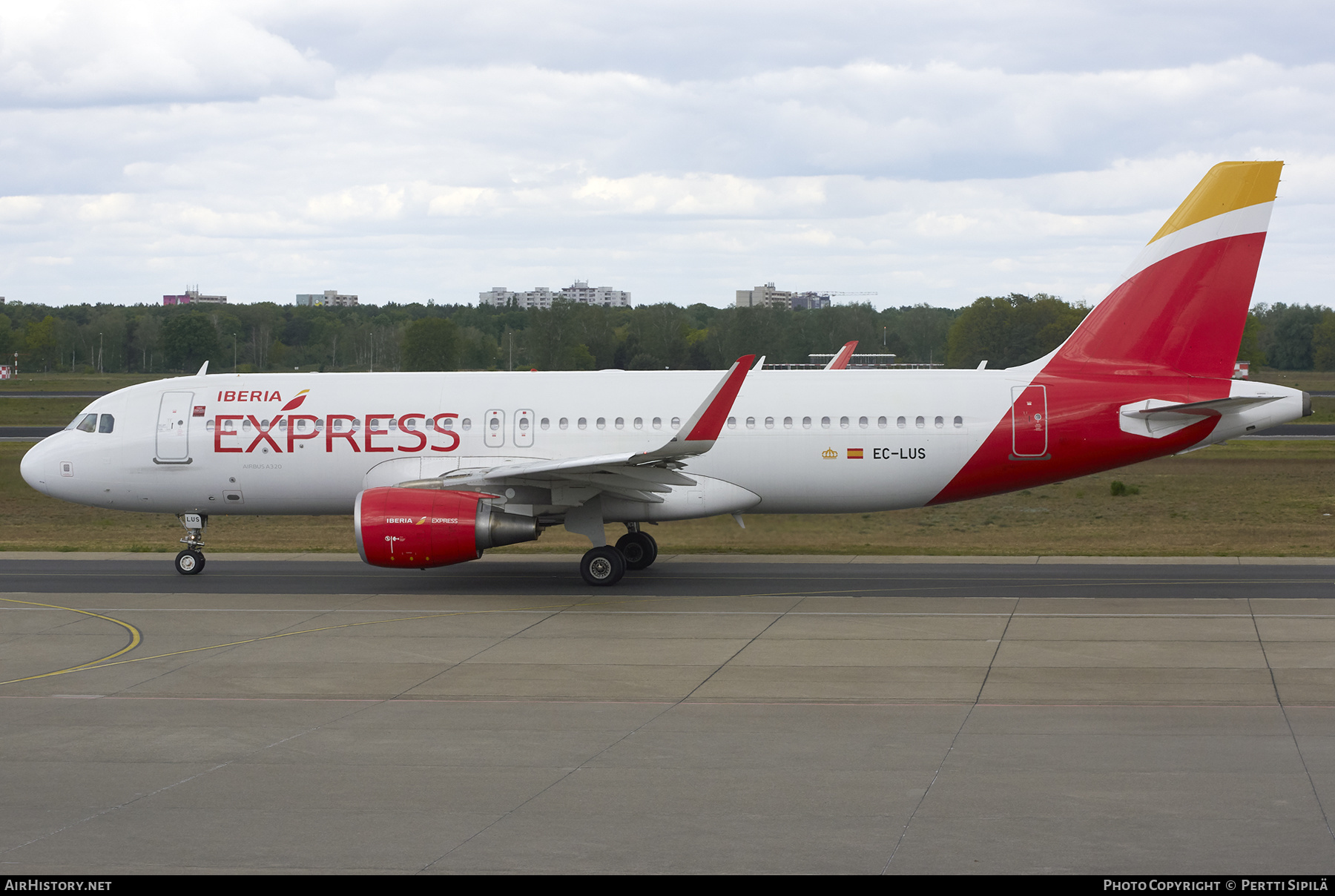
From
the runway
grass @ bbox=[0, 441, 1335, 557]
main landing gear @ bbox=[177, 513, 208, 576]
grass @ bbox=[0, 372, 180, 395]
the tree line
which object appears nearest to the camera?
the runway

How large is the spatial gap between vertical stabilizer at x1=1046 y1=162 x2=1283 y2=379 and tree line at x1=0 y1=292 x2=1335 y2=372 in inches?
1499

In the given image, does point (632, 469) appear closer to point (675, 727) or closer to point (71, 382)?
point (675, 727)

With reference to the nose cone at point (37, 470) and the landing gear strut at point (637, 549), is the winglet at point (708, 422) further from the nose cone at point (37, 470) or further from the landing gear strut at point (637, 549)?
the nose cone at point (37, 470)

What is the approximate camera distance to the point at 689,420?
71.6ft

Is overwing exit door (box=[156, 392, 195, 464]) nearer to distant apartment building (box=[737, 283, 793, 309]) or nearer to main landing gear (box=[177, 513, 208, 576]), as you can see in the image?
main landing gear (box=[177, 513, 208, 576])

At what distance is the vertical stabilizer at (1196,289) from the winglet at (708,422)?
6.49 metres

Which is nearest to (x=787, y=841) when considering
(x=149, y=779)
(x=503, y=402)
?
(x=149, y=779)

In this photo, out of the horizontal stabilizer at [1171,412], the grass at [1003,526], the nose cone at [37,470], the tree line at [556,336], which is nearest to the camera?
the horizontal stabilizer at [1171,412]

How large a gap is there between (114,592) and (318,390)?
513cm

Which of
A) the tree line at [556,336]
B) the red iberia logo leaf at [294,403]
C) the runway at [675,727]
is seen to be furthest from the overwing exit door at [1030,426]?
the tree line at [556,336]

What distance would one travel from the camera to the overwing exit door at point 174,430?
79.3 ft

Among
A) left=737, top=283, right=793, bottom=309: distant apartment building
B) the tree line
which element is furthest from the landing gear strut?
left=737, top=283, right=793, bottom=309: distant apartment building

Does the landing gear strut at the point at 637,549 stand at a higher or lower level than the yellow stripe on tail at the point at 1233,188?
lower

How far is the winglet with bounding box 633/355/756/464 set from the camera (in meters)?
20.6
